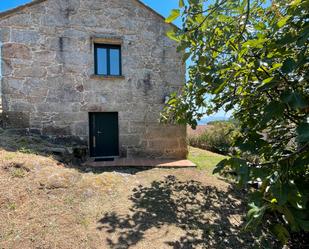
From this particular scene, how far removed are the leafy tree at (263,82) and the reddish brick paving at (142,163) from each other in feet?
14.2

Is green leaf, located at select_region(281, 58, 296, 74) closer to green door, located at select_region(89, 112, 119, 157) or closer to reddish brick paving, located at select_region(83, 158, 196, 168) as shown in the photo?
reddish brick paving, located at select_region(83, 158, 196, 168)

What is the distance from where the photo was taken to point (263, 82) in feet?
5.97

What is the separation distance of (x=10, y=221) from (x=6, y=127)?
15.6 ft

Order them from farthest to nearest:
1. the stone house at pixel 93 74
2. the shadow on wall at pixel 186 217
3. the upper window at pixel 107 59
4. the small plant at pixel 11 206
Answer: the upper window at pixel 107 59 → the stone house at pixel 93 74 → the small plant at pixel 11 206 → the shadow on wall at pixel 186 217

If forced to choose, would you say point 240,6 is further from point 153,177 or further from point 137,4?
point 137,4

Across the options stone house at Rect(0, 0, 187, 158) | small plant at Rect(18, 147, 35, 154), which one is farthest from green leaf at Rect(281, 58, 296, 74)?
stone house at Rect(0, 0, 187, 158)

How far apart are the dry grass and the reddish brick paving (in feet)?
3.88

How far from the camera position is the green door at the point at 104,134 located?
8281 millimetres

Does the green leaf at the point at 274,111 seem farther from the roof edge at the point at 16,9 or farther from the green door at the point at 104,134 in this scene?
the roof edge at the point at 16,9

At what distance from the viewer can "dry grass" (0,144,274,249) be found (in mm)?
3492

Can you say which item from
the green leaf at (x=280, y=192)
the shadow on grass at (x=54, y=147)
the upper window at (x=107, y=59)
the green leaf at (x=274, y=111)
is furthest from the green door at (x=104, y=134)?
the green leaf at (x=280, y=192)

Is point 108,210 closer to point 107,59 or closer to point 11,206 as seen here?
point 11,206

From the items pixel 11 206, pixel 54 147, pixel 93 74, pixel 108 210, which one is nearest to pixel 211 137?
pixel 93 74

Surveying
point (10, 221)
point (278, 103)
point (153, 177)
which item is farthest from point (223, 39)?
point (153, 177)
